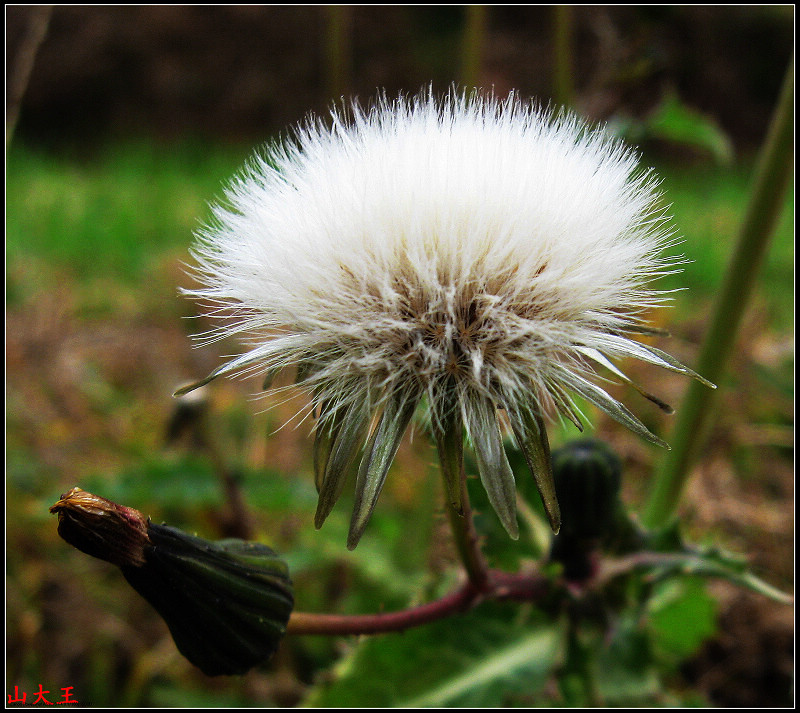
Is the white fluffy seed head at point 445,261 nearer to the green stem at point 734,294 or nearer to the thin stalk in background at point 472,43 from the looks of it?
the green stem at point 734,294

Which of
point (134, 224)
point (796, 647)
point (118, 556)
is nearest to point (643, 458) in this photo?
point (796, 647)

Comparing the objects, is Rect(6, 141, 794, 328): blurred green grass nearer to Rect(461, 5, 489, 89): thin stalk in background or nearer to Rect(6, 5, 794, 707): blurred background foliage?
Rect(6, 5, 794, 707): blurred background foliage

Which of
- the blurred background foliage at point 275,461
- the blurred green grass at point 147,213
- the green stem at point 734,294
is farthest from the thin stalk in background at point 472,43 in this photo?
the blurred green grass at point 147,213

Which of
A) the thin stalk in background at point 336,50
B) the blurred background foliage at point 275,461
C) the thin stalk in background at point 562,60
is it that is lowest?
the blurred background foliage at point 275,461

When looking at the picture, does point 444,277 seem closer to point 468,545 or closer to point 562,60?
point 468,545

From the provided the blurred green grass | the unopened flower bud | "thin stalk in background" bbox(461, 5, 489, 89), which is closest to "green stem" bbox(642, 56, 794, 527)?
"thin stalk in background" bbox(461, 5, 489, 89)
